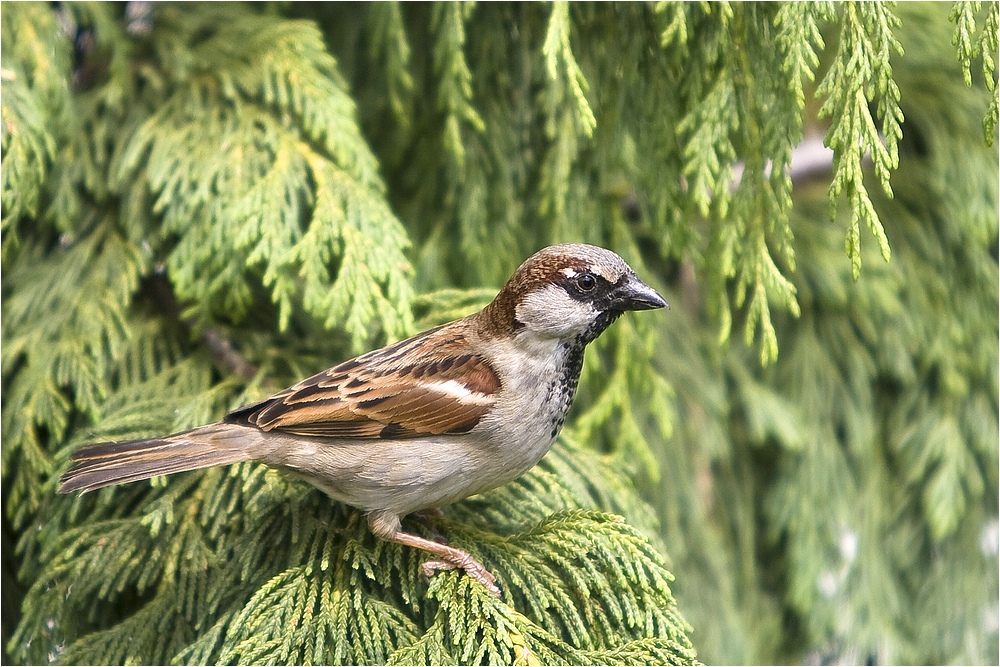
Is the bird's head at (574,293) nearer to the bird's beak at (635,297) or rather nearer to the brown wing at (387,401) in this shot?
the bird's beak at (635,297)

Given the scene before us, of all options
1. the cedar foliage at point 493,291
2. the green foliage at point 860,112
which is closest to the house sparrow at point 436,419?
the cedar foliage at point 493,291

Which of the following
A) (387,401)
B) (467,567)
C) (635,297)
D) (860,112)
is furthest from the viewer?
(387,401)

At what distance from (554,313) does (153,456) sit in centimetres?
117

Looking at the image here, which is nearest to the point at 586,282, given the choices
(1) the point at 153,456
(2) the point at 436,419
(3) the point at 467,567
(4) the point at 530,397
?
(4) the point at 530,397

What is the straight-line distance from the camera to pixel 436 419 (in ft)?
8.85

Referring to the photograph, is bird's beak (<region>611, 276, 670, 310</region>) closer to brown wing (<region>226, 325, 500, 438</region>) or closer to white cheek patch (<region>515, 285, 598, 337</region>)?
white cheek patch (<region>515, 285, 598, 337</region>)

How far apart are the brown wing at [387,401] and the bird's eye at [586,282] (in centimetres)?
35

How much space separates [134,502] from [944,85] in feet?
11.2

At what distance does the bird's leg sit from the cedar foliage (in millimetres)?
62

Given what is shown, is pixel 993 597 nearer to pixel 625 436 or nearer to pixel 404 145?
pixel 625 436

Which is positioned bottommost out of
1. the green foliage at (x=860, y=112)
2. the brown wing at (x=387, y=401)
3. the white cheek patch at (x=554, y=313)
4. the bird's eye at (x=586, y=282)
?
the brown wing at (x=387, y=401)

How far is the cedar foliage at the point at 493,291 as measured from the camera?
2.53 m

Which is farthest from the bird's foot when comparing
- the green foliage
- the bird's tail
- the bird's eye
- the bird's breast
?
the green foliage

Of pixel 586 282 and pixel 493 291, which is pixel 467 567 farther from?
pixel 493 291
